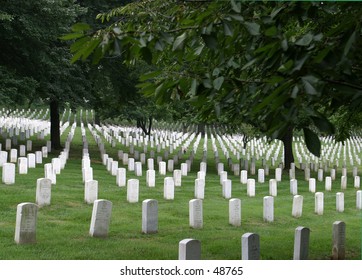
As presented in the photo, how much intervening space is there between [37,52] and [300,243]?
668 inches

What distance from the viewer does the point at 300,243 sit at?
8.57 metres

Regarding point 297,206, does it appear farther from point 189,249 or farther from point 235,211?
point 189,249

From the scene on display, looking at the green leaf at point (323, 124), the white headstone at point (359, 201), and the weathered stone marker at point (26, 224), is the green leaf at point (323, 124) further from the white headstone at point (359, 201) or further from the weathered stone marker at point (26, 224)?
the white headstone at point (359, 201)

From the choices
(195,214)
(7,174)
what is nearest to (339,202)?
(195,214)

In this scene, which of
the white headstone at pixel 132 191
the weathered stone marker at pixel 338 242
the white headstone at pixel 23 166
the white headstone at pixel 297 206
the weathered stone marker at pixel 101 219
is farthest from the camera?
the white headstone at pixel 23 166

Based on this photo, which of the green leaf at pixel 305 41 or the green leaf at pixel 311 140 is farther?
the green leaf at pixel 305 41

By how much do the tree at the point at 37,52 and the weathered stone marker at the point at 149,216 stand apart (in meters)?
11.6

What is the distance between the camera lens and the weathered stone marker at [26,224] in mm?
8938

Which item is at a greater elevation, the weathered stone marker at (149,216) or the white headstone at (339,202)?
the weathered stone marker at (149,216)

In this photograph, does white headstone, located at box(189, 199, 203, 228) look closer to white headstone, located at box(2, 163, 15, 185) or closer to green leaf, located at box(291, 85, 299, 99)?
white headstone, located at box(2, 163, 15, 185)

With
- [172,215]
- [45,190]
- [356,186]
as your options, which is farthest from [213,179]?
[45,190]

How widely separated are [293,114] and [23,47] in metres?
19.9

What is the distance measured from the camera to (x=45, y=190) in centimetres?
1252

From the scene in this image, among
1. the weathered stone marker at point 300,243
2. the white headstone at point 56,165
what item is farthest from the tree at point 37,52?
the weathered stone marker at point 300,243
